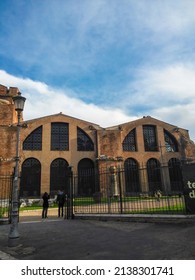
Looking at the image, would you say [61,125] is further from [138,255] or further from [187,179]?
[138,255]

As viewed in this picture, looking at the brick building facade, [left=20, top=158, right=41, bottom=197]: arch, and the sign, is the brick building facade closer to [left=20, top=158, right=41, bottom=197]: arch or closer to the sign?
[left=20, top=158, right=41, bottom=197]: arch

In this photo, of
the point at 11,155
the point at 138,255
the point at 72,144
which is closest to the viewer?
the point at 138,255

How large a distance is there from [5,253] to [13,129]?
22933mm

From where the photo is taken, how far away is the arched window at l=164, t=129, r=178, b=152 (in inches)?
Answer: 1335

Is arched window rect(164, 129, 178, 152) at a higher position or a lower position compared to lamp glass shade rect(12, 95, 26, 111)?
higher

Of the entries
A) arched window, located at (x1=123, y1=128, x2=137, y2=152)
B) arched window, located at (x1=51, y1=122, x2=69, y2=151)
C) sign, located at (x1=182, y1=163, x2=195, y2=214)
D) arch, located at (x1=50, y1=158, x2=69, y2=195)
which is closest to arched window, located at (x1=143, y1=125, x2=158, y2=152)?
arched window, located at (x1=123, y1=128, x2=137, y2=152)

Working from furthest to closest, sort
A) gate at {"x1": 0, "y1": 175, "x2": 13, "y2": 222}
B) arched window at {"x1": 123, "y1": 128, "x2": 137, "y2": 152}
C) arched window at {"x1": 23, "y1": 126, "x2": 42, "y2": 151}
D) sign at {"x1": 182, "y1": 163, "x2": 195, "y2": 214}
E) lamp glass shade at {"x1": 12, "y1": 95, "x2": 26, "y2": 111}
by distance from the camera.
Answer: arched window at {"x1": 123, "y1": 128, "x2": 137, "y2": 152}
arched window at {"x1": 23, "y1": 126, "x2": 42, "y2": 151}
gate at {"x1": 0, "y1": 175, "x2": 13, "y2": 222}
sign at {"x1": 182, "y1": 163, "x2": 195, "y2": 214}
lamp glass shade at {"x1": 12, "y1": 95, "x2": 26, "y2": 111}

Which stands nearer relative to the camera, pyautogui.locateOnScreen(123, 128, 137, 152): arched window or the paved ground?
the paved ground

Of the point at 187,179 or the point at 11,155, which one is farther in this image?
the point at 11,155

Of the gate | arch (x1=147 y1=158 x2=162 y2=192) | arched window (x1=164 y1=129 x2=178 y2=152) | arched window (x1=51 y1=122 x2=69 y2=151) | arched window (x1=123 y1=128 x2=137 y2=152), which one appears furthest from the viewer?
arched window (x1=164 y1=129 x2=178 y2=152)

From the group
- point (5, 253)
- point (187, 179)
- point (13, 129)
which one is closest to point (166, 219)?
point (187, 179)

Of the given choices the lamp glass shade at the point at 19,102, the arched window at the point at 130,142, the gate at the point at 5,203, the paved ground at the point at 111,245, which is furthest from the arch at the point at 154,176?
the lamp glass shade at the point at 19,102

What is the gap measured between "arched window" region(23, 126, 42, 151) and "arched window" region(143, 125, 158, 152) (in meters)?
14.5

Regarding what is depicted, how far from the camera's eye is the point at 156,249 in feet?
16.6
